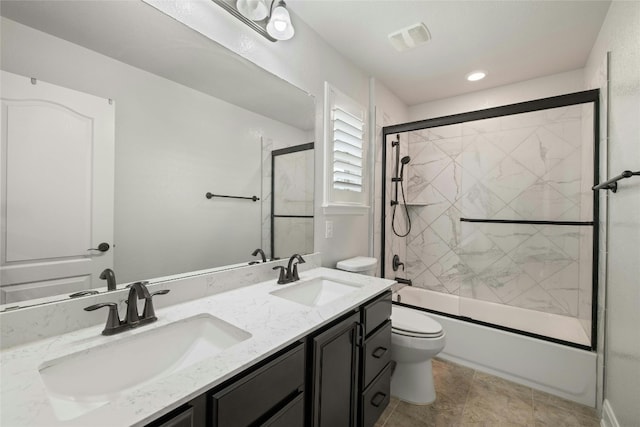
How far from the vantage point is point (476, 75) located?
100 inches

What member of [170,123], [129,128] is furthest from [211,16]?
[129,128]

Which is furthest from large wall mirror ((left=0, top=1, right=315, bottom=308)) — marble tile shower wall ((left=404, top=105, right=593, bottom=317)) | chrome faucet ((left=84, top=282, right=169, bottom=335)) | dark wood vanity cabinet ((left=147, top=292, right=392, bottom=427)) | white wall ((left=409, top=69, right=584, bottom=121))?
white wall ((left=409, top=69, right=584, bottom=121))

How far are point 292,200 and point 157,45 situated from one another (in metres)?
1.02

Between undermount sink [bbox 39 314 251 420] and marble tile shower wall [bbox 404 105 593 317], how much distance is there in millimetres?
2634

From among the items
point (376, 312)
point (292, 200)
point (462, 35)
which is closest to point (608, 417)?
point (376, 312)

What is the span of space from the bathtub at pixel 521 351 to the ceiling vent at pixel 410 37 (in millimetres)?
2205

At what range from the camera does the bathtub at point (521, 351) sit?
70.2 inches

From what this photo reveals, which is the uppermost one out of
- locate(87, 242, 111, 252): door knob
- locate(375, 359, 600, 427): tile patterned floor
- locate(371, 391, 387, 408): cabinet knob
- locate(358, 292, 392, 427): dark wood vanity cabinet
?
locate(87, 242, 111, 252): door knob

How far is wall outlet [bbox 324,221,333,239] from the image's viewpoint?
2.01 metres

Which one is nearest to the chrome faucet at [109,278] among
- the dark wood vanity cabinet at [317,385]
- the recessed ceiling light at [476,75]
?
the dark wood vanity cabinet at [317,385]

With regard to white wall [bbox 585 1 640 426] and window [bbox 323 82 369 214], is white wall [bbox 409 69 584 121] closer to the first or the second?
white wall [bbox 585 1 640 426]

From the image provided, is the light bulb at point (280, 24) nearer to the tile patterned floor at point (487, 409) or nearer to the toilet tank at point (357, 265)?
the toilet tank at point (357, 265)

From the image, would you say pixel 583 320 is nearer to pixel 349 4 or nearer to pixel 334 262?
pixel 334 262

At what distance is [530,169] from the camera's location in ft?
8.57
